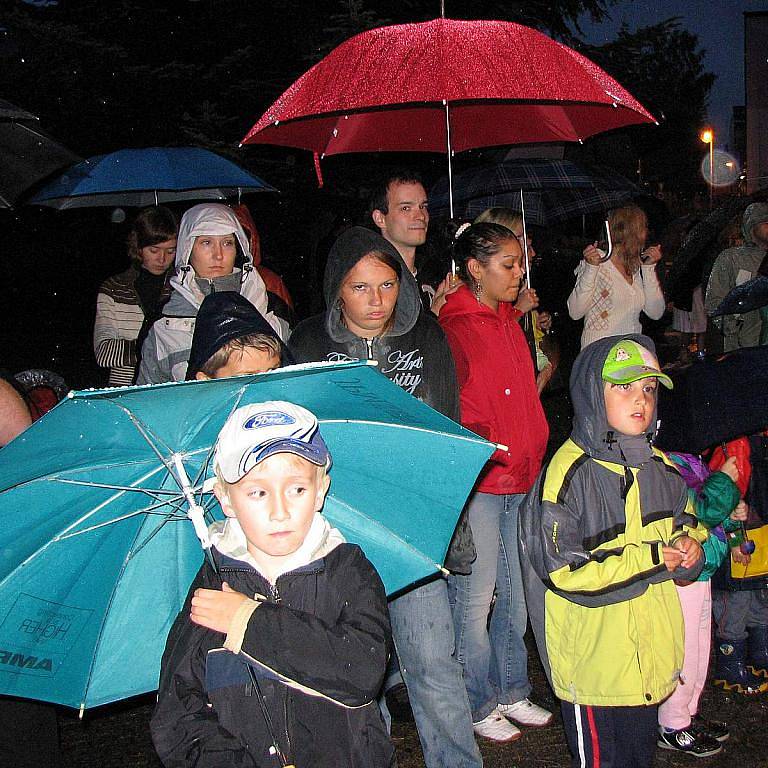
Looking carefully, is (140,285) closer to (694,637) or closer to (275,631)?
(694,637)

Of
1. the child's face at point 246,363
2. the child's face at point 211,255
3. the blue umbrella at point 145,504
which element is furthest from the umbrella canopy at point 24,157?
the blue umbrella at point 145,504

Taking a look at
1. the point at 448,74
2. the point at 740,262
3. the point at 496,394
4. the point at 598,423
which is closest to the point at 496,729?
the point at 496,394

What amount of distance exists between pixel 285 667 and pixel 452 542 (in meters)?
1.58

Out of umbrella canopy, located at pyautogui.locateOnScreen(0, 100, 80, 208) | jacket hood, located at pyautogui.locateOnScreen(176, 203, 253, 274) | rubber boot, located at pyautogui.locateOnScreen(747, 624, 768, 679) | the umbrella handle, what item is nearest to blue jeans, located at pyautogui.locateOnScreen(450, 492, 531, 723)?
rubber boot, located at pyautogui.locateOnScreen(747, 624, 768, 679)

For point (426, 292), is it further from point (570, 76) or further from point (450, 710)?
point (450, 710)

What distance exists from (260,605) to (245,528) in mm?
196

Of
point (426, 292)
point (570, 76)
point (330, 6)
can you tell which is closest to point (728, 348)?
point (426, 292)

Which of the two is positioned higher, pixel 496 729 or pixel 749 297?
pixel 749 297

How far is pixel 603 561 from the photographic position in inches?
139

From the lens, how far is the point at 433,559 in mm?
2738

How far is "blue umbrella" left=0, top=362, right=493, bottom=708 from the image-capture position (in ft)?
7.31

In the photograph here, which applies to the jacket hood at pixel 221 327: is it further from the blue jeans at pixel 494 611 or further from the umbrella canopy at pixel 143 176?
the umbrella canopy at pixel 143 176

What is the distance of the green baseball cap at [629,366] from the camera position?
12.0ft

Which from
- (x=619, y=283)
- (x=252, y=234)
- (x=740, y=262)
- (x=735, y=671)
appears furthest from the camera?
(x=740, y=262)
